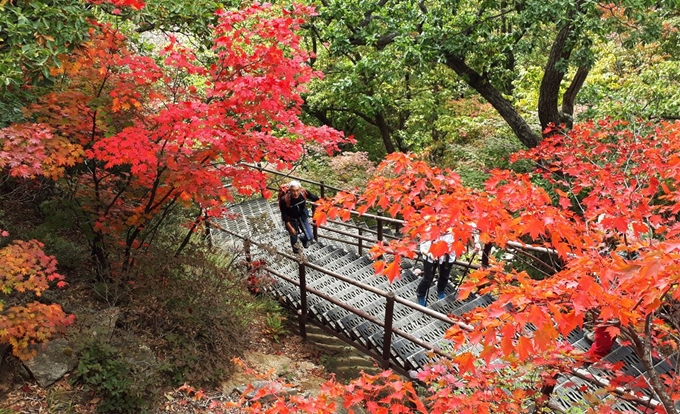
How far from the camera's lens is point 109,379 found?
14.3 feet

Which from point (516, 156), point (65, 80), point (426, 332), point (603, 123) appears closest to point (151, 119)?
point (65, 80)

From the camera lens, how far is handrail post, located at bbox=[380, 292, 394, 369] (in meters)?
4.98

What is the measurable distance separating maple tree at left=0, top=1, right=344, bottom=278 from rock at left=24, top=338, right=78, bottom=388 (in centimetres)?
112

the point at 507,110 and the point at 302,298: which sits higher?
the point at 507,110

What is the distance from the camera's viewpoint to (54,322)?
425cm

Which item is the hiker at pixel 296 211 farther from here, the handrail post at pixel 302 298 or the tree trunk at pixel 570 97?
the tree trunk at pixel 570 97

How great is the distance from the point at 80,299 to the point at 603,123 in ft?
26.6

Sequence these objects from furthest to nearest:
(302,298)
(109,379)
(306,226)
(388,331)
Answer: (306,226) → (302,298) → (388,331) → (109,379)

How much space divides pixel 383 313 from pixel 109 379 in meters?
3.29

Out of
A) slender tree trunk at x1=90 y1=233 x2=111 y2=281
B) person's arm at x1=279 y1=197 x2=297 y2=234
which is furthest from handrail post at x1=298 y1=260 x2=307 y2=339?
slender tree trunk at x1=90 y1=233 x2=111 y2=281

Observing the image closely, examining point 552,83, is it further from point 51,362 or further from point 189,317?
point 51,362

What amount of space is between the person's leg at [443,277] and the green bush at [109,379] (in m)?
3.79

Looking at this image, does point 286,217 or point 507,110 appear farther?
point 507,110

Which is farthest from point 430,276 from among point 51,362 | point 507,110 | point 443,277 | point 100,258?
point 507,110
